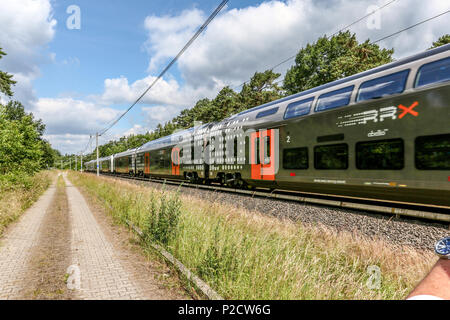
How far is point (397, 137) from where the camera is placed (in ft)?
23.0

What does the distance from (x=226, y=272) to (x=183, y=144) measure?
16.6m

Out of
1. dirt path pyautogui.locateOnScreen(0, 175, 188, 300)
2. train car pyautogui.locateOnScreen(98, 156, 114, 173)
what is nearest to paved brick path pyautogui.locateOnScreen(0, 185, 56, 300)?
dirt path pyautogui.locateOnScreen(0, 175, 188, 300)

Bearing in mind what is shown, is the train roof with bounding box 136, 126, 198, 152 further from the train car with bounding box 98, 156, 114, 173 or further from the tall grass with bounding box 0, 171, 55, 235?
the train car with bounding box 98, 156, 114, 173

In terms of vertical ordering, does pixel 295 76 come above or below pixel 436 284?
above

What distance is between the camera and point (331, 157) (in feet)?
29.1

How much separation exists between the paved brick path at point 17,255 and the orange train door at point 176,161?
11293mm

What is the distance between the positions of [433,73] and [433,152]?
6.33ft

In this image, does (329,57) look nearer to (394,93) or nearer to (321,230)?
(394,93)

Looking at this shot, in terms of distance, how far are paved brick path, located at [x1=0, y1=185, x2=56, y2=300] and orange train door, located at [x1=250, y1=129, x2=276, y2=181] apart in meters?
8.42

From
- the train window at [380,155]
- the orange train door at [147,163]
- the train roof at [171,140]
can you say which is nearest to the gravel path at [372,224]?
the train window at [380,155]

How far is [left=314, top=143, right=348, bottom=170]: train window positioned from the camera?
27.6ft

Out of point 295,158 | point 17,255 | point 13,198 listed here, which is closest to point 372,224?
point 295,158

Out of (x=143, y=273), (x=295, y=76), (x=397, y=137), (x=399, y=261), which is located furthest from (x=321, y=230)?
(x=295, y=76)

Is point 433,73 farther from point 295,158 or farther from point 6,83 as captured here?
point 6,83
